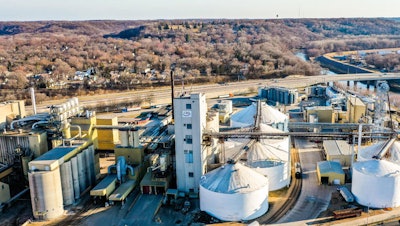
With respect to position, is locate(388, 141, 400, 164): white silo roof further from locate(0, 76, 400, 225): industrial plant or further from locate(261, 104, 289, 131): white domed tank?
locate(261, 104, 289, 131): white domed tank

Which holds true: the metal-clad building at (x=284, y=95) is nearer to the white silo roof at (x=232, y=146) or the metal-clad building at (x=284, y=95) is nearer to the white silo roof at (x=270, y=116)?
the white silo roof at (x=270, y=116)

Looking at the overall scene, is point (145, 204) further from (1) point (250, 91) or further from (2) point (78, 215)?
(1) point (250, 91)

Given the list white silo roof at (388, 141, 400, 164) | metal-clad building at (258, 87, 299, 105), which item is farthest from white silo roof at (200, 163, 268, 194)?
metal-clad building at (258, 87, 299, 105)

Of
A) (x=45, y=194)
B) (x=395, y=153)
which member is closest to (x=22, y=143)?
(x=45, y=194)

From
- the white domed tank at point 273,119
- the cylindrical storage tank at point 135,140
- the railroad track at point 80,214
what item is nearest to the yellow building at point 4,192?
the railroad track at point 80,214

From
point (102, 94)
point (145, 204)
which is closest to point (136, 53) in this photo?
point (102, 94)

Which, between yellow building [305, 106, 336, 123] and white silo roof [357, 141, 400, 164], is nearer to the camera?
white silo roof [357, 141, 400, 164]
